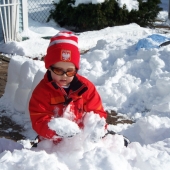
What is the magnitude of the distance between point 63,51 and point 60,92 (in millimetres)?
305

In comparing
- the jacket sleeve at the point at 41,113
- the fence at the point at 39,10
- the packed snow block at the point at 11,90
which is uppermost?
the jacket sleeve at the point at 41,113

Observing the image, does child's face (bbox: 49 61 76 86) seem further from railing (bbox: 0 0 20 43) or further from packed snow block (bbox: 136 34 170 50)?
railing (bbox: 0 0 20 43)

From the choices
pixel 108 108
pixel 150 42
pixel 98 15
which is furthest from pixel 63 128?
pixel 98 15

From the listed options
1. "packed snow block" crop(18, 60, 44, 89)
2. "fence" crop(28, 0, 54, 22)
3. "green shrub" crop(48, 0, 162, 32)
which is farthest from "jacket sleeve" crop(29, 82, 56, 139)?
"fence" crop(28, 0, 54, 22)

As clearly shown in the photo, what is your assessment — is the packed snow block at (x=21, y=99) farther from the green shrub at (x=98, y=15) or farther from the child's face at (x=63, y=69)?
the green shrub at (x=98, y=15)

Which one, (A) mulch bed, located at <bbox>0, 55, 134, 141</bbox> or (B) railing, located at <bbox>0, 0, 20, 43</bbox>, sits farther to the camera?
(B) railing, located at <bbox>0, 0, 20, 43</bbox>

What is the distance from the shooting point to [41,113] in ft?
8.61

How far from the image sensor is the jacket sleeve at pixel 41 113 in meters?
2.56

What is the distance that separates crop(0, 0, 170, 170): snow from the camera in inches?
90.4

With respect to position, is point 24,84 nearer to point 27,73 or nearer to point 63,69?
point 27,73

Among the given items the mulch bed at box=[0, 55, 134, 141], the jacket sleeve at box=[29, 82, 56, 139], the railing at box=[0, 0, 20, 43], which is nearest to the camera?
the jacket sleeve at box=[29, 82, 56, 139]

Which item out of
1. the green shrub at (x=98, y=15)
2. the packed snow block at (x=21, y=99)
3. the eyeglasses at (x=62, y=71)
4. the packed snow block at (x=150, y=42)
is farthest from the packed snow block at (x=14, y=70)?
the green shrub at (x=98, y=15)

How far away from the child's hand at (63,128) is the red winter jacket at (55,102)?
15 centimetres

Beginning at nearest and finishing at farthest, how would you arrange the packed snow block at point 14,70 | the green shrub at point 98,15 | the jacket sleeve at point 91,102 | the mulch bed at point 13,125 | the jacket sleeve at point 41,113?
the jacket sleeve at point 41,113, the jacket sleeve at point 91,102, the mulch bed at point 13,125, the packed snow block at point 14,70, the green shrub at point 98,15
